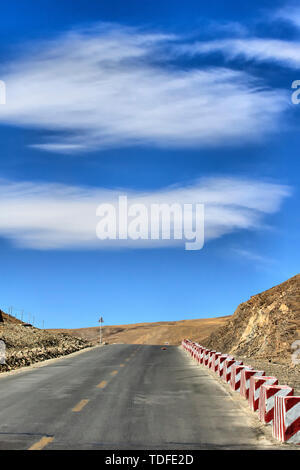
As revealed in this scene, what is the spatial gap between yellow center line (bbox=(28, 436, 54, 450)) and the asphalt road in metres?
0.02

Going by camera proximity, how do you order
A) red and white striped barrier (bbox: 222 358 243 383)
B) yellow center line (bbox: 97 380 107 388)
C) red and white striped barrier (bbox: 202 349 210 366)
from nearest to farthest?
yellow center line (bbox: 97 380 107 388) → red and white striped barrier (bbox: 222 358 243 383) → red and white striped barrier (bbox: 202 349 210 366)

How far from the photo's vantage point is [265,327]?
146 feet

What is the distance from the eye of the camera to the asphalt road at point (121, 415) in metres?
9.20

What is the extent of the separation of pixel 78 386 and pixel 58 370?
6722mm

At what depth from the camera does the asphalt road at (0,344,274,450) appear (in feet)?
30.2

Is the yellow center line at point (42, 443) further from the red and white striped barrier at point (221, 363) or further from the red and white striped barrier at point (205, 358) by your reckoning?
the red and white striped barrier at point (205, 358)

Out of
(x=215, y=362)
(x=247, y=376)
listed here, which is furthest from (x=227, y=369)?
(x=247, y=376)

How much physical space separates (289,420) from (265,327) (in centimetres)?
3592

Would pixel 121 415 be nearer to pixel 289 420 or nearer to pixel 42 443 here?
pixel 42 443

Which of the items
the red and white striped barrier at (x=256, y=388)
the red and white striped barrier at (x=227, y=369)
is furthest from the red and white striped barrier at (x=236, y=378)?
the red and white striped barrier at (x=256, y=388)

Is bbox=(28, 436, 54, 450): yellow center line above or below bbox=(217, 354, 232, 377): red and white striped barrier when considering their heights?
below

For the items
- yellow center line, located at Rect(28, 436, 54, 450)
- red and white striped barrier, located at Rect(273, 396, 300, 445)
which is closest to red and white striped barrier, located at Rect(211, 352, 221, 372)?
red and white striped barrier, located at Rect(273, 396, 300, 445)

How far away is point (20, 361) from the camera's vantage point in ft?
95.8

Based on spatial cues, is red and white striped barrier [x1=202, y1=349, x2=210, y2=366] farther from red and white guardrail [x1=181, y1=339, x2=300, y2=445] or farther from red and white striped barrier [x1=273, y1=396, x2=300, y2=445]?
red and white striped barrier [x1=273, y1=396, x2=300, y2=445]
